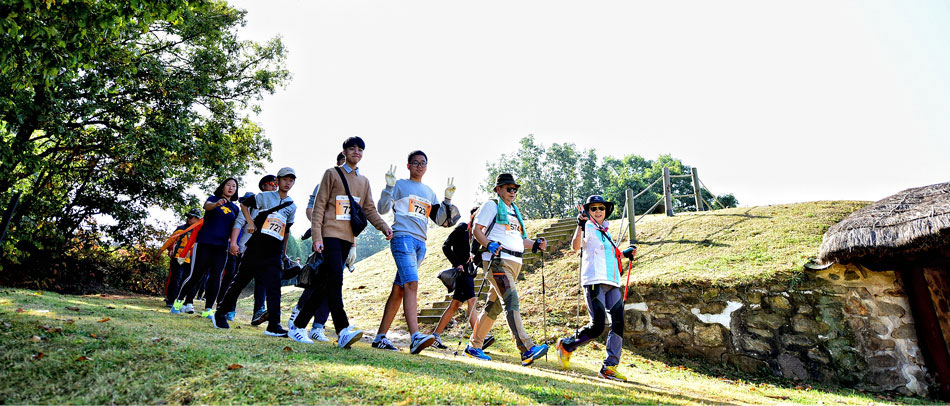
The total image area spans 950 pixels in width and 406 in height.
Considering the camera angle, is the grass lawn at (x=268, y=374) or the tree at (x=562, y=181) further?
the tree at (x=562, y=181)

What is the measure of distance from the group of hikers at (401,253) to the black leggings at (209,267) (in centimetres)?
68

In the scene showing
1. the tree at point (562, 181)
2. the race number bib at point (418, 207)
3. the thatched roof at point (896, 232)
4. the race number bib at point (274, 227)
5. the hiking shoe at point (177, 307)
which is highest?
the tree at point (562, 181)

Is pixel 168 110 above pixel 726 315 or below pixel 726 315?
above

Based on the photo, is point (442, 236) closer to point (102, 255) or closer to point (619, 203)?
point (102, 255)

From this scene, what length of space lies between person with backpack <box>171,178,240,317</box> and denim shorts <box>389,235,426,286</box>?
3.38 metres

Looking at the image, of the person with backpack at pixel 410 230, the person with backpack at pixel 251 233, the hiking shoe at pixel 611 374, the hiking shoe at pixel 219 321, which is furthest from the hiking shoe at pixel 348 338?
the hiking shoe at pixel 611 374

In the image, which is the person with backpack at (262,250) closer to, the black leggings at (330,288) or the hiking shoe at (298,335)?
the hiking shoe at (298,335)

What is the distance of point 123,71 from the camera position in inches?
389

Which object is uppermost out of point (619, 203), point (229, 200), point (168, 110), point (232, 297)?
point (619, 203)

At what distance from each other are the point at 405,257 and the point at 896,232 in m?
7.02

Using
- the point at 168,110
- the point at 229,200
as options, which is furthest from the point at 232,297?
the point at 168,110

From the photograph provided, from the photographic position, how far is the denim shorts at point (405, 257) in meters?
4.65

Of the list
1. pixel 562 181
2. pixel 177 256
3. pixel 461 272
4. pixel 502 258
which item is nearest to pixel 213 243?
pixel 177 256

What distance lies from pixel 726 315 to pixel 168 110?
1345cm
